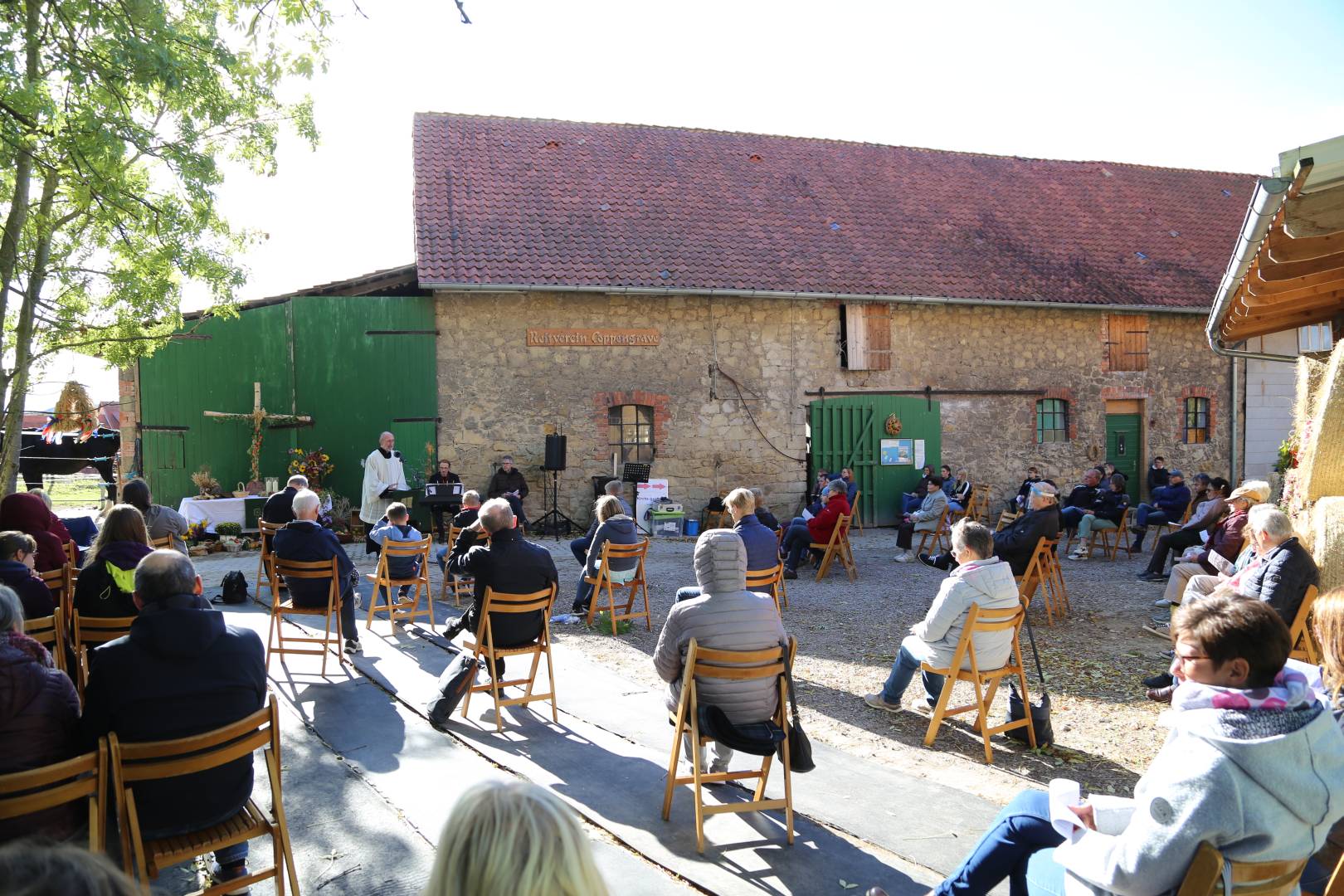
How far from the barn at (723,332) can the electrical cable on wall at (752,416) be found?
0.03 metres

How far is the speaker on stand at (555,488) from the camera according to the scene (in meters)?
12.9

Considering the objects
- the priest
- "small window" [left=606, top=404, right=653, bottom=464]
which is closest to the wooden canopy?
"small window" [left=606, top=404, right=653, bottom=464]

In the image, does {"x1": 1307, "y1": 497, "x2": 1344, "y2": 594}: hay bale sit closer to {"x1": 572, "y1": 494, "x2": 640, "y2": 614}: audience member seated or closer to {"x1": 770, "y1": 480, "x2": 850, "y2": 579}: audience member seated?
{"x1": 572, "y1": 494, "x2": 640, "y2": 614}: audience member seated

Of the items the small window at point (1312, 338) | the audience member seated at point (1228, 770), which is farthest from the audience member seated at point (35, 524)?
the small window at point (1312, 338)

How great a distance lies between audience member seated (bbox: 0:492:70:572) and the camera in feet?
17.7

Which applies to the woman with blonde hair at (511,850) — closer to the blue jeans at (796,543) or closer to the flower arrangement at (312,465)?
the blue jeans at (796,543)

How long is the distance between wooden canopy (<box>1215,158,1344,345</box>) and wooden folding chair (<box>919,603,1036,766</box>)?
2.27m

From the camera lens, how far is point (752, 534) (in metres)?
6.88

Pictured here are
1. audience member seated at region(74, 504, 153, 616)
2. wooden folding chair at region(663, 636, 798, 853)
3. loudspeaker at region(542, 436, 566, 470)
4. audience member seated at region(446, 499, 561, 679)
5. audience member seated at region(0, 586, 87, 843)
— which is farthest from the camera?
loudspeaker at region(542, 436, 566, 470)

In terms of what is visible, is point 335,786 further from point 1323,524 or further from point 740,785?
point 1323,524

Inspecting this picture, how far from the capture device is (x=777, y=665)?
12.0 ft

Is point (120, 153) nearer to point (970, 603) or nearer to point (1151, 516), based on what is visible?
point (970, 603)

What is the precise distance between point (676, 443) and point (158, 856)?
450 inches

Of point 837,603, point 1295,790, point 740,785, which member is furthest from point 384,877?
point 837,603
